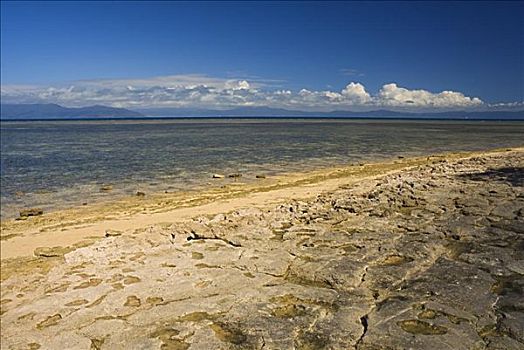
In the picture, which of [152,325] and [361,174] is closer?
[152,325]

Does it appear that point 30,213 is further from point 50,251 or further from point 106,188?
point 50,251

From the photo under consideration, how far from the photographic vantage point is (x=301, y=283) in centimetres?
654

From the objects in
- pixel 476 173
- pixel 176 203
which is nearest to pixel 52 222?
pixel 176 203

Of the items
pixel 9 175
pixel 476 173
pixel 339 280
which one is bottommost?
pixel 9 175

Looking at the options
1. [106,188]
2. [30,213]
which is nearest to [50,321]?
[30,213]

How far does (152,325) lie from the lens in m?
5.64

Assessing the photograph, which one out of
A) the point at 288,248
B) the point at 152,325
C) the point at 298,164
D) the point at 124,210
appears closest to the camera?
the point at 152,325

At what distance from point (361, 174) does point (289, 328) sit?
20.0 metres

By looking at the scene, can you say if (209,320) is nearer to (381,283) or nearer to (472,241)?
(381,283)

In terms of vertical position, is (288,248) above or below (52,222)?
above

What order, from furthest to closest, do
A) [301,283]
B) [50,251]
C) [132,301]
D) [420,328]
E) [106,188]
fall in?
[106,188], [50,251], [301,283], [132,301], [420,328]

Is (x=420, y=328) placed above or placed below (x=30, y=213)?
above

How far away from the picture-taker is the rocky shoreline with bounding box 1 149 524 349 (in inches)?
203

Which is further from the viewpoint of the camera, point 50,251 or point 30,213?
point 30,213
